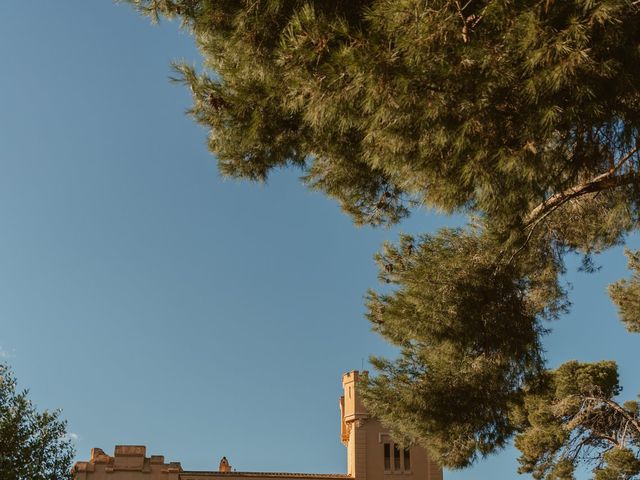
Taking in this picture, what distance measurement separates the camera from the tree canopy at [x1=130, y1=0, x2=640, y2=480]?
7.87 metres

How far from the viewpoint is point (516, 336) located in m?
13.6

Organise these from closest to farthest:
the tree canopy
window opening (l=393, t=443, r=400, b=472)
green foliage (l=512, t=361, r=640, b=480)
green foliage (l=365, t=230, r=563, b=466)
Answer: the tree canopy < green foliage (l=365, t=230, r=563, b=466) < green foliage (l=512, t=361, r=640, b=480) < window opening (l=393, t=443, r=400, b=472)

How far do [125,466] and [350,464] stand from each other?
1123 cm

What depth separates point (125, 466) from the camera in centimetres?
3819

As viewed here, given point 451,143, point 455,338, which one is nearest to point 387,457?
point 455,338

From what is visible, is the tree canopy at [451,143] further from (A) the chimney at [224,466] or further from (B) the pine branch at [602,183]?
(A) the chimney at [224,466]

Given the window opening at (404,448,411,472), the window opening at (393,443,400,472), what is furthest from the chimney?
the window opening at (404,448,411,472)

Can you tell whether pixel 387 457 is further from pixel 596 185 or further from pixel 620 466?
pixel 596 185

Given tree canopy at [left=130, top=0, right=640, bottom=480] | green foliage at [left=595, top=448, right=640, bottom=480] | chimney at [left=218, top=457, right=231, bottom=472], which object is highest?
chimney at [left=218, top=457, right=231, bottom=472]

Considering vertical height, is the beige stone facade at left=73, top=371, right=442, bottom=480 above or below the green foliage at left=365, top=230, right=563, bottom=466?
above

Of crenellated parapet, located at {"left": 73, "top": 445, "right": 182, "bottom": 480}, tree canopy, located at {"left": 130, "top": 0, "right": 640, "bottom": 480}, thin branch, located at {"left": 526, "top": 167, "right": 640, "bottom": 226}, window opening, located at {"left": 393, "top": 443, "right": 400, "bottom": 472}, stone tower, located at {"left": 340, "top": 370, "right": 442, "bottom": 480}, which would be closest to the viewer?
tree canopy, located at {"left": 130, "top": 0, "right": 640, "bottom": 480}

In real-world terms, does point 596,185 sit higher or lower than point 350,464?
lower

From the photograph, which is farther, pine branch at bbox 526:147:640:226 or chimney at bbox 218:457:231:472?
chimney at bbox 218:457:231:472

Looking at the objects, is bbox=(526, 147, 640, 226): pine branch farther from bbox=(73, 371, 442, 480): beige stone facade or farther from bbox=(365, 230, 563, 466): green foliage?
bbox=(73, 371, 442, 480): beige stone facade
